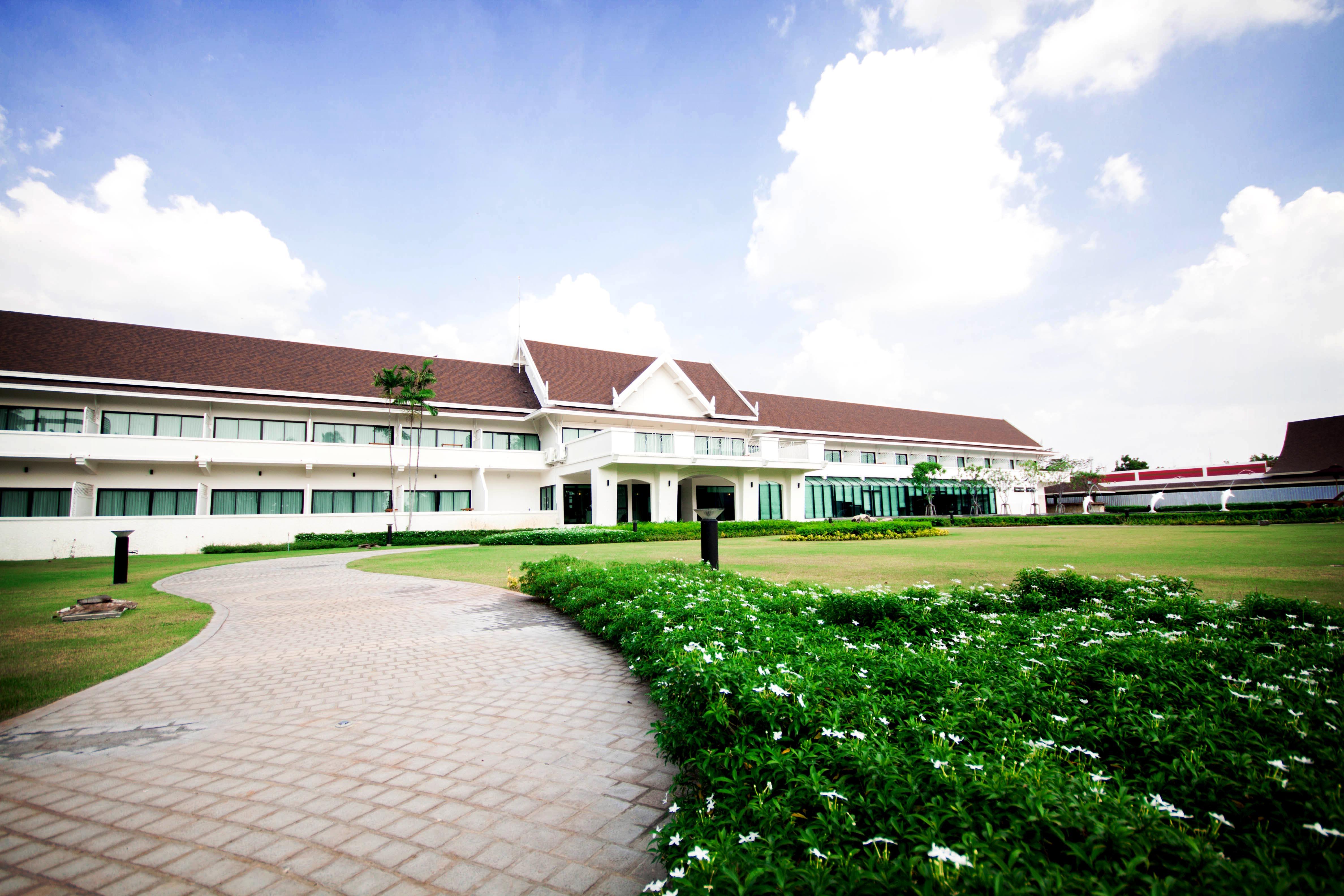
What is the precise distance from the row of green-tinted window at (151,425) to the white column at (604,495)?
17.5 metres

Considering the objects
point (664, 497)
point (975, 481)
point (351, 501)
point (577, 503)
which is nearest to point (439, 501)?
point (351, 501)

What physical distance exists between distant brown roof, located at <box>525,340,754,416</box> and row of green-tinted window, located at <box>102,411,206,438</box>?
15445 millimetres

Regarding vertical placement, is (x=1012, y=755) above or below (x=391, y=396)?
below

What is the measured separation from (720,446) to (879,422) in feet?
69.6

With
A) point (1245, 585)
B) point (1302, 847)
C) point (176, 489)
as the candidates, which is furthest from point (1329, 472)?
point (176, 489)

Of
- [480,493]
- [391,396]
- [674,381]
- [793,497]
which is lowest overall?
[793,497]

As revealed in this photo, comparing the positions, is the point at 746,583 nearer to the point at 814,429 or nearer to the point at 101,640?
the point at 101,640

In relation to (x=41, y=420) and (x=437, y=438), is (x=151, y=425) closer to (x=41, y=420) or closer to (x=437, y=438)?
(x=41, y=420)

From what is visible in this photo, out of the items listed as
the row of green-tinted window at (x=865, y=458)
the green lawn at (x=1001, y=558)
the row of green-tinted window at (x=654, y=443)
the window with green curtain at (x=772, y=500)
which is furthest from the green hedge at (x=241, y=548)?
the row of green-tinted window at (x=865, y=458)

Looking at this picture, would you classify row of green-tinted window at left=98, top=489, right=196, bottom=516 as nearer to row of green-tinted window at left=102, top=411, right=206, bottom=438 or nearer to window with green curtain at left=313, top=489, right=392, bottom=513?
row of green-tinted window at left=102, top=411, right=206, bottom=438

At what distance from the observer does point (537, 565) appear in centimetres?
1117

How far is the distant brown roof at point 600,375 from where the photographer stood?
32.5 meters

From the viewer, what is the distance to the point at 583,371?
34.4m

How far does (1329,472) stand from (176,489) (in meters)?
71.5
